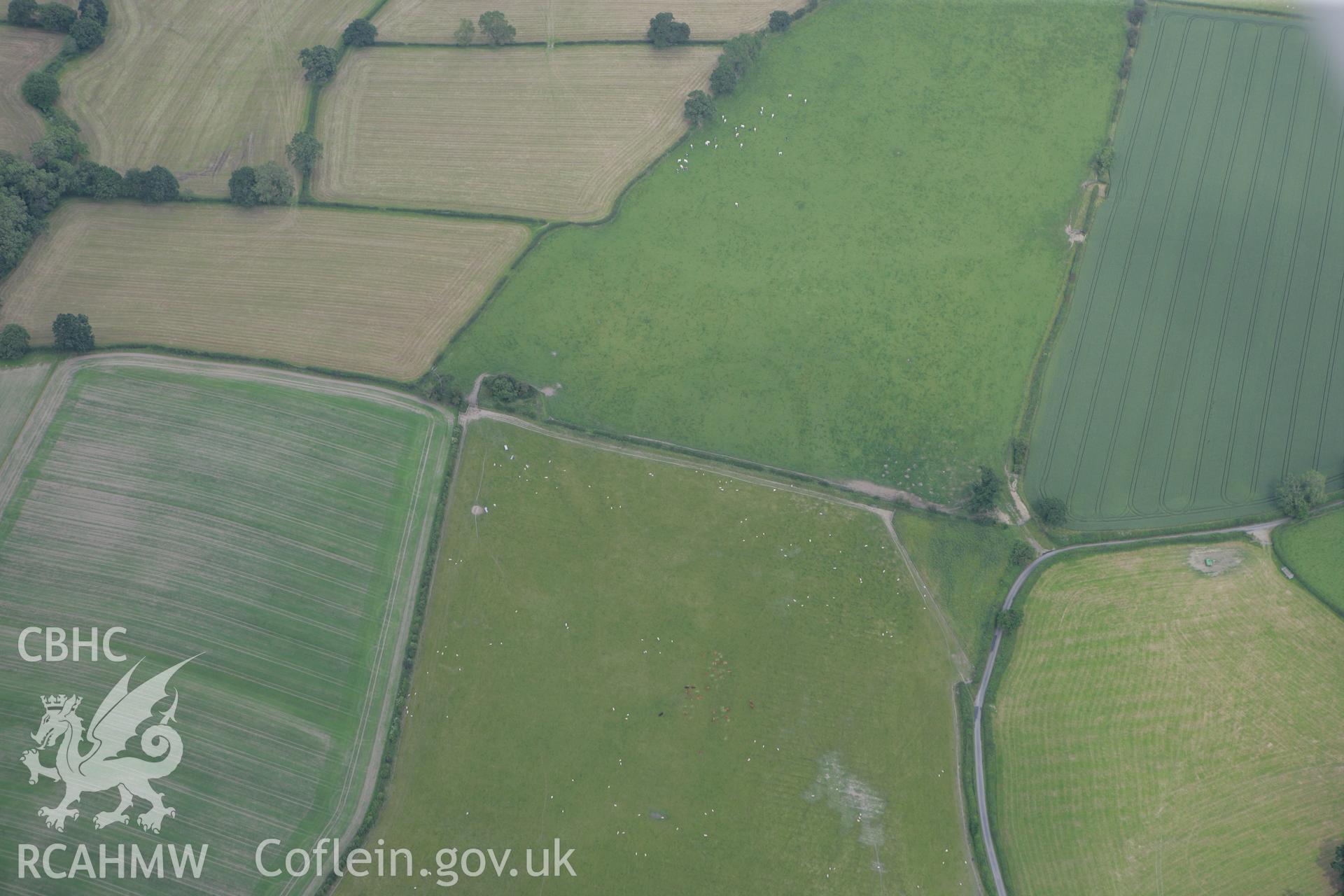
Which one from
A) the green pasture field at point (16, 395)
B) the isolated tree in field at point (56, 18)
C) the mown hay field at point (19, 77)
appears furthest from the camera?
the isolated tree in field at point (56, 18)

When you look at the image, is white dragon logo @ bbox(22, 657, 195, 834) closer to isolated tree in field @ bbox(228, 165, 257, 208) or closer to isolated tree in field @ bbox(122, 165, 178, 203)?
isolated tree in field @ bbox(228, 165, 257, 208)

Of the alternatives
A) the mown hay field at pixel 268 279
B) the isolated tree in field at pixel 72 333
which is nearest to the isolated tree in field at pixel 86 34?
the mown hay field at pixel 268 279

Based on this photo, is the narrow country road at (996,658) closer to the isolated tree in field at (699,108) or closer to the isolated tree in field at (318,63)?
the isolated tree in field at (699,108)

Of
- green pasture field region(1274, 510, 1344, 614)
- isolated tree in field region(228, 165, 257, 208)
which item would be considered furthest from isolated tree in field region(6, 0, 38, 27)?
green pasture field region(1274, 510, 1344, 614)

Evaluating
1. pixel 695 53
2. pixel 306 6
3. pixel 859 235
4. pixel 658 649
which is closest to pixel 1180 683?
pixel 658 649

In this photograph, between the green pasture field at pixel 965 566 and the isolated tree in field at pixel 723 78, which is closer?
the green pasture field at pixel 965 566

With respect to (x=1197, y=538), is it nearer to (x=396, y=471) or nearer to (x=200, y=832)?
(x=396, y=471)

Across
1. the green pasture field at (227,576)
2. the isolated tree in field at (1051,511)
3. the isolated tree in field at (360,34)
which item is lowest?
the green pasture field at (227,576)
